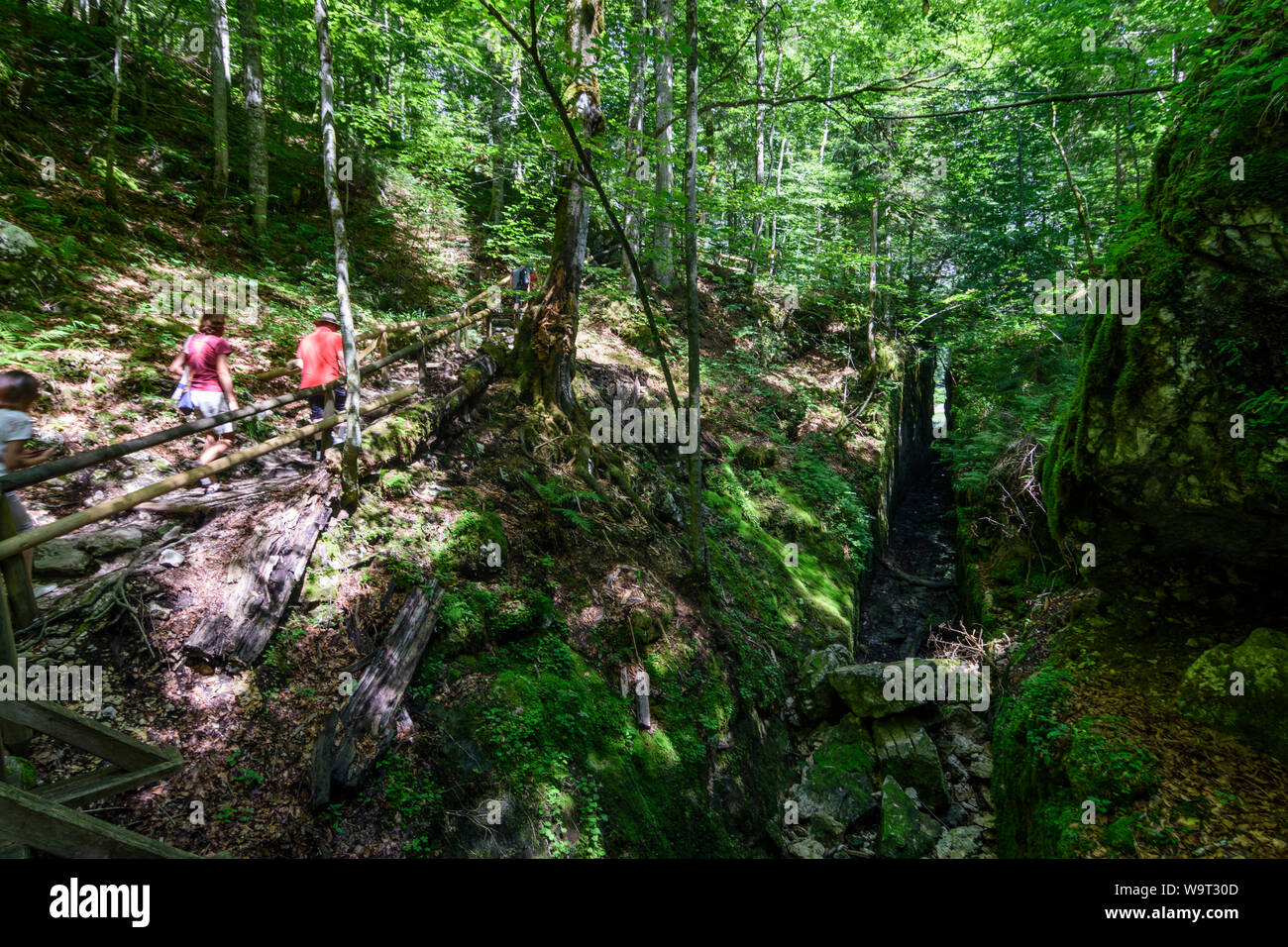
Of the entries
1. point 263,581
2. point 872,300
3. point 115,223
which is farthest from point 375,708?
point 872,300

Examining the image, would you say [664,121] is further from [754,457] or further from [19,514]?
[19,514]

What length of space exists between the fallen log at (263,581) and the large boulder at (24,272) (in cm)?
569

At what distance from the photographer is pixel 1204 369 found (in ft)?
14.8

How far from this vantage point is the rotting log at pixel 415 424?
6.08 m

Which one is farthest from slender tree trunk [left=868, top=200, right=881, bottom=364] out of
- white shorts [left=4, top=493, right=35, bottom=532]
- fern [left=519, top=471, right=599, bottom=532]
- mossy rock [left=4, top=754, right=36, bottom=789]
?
mossy rock [left=4, top=754, right=36, bottom=789]

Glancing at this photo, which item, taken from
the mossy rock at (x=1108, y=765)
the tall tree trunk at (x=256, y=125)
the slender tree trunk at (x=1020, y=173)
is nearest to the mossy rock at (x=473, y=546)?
the mossy rock at (x=1108, y=765)

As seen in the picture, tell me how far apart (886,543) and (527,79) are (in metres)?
18.2

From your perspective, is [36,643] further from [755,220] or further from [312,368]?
[755,220]

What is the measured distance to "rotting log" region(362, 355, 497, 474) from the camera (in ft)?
20.0

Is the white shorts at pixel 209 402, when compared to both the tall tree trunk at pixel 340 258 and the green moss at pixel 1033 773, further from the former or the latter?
the green moss at pixel 1033 773

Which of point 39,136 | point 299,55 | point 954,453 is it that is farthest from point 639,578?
point 299,55

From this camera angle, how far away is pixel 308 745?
3854 mm

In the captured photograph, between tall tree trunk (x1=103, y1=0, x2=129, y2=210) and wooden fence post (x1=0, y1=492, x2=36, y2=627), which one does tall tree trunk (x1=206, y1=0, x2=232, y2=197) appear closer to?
tall tree trunk (x1=103, y1=0, x2=129, y2=210)

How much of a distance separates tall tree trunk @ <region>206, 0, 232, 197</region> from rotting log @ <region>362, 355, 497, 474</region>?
10.0m
